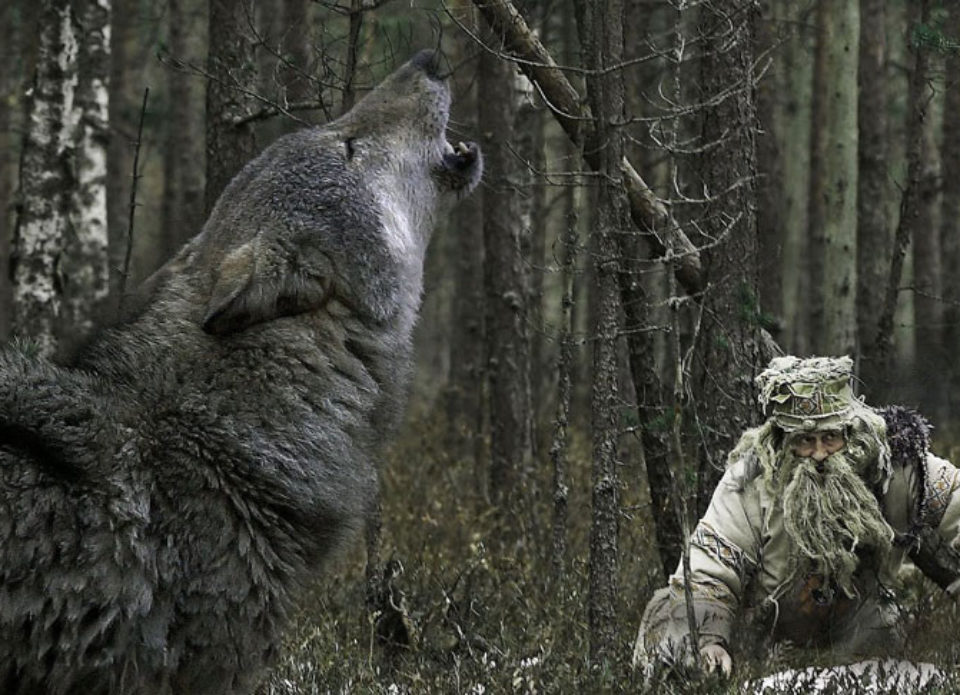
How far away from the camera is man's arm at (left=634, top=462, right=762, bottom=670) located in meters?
5.57

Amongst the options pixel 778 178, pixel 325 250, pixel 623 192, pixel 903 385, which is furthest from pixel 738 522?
pixel 778 178

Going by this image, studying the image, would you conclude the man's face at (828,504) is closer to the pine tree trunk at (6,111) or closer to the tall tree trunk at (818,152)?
the tall tree trunk at (818,152)

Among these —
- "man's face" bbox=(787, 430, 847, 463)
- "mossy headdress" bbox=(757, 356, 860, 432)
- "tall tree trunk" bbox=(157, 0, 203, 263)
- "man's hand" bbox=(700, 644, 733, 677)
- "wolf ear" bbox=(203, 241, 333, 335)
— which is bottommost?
"man's hand" bbox=(700, 644, 733, 677)

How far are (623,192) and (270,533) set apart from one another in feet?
7.97

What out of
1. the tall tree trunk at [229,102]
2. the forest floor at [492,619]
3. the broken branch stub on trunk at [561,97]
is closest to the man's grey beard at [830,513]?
the forest floor at [492,619]

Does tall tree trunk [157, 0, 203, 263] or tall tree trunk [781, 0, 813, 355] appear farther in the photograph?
tall tree trunk [157, 0, 203, 263]

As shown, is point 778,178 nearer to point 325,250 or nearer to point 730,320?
point 730,320

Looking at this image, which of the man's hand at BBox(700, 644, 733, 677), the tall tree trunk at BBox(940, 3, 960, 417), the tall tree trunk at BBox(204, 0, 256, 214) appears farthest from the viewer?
the tall tree trunk at BBox(940, 3, 960, 417)

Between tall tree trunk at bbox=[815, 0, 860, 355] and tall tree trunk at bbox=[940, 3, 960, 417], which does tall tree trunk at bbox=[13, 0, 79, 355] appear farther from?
tall tree trunk at bbox=[815, 0, 860, 355]

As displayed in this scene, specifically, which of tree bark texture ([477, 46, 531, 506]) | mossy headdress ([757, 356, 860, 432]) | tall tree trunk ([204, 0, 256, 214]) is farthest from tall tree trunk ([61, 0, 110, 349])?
mossy headdress ([757, 356, 860, 432])

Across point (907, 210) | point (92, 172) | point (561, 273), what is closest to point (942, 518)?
point (907, 210)

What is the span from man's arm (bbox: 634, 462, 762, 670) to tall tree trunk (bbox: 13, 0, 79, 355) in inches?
224

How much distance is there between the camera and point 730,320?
6.59m

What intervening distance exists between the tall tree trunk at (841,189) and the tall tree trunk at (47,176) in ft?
24.4
